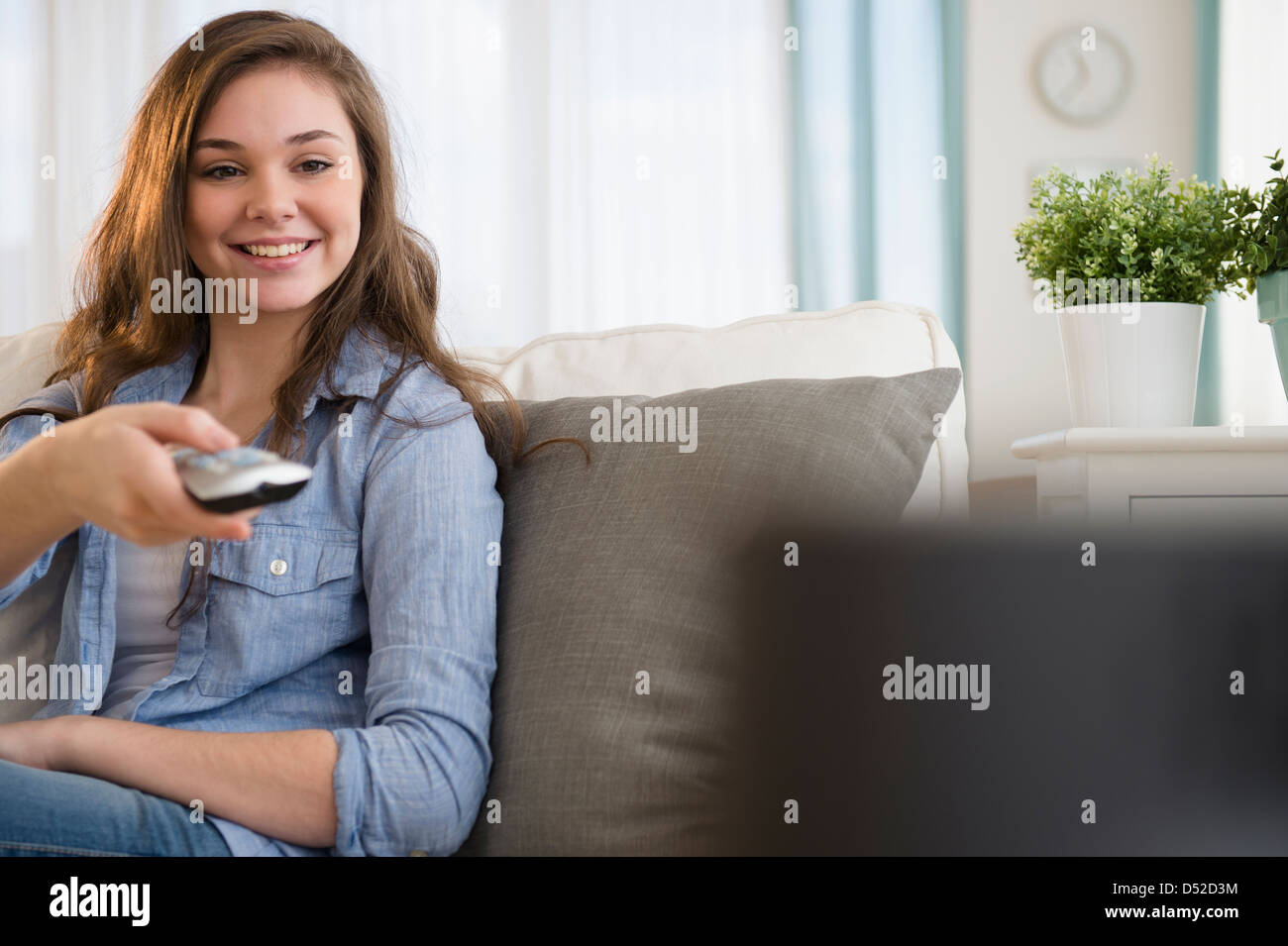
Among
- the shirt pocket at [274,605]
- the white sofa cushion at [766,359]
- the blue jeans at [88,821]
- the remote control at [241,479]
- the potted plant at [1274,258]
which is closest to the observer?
the remote control at [241,479]

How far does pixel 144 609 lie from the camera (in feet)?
2.91

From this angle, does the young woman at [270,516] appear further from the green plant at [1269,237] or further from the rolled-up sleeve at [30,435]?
the green plant at [1269,237]

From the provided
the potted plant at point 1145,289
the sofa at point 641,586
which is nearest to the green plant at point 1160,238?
the potted plant at point 1145,289

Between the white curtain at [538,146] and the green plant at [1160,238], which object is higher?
the white curtain at [538,146]

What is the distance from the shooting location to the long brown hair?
2.97 ft

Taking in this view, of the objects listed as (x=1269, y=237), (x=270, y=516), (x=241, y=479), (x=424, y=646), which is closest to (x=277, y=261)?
(x=270, y=516)

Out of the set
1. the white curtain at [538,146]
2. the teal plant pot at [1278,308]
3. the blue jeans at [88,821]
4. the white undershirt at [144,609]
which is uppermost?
the white curtain at [538,146]

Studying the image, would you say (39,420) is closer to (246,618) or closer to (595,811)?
(246,618)

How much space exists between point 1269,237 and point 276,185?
3.38ft

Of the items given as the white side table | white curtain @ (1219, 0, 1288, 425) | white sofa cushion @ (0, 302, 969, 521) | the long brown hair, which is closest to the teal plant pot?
the white side table

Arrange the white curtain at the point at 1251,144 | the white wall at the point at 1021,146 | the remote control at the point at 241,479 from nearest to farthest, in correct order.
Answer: the remote control at the point at 241,479
the white curtain at the point at 1251,144
the white wall at the point at 1021,146

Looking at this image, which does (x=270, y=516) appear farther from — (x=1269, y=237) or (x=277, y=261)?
(x=1269, y=237)

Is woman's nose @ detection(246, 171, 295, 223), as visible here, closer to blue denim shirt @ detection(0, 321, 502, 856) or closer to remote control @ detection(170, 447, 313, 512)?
blue denim shirt @ detection(0, 321, 502, 856)

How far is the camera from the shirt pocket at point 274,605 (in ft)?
2.71
